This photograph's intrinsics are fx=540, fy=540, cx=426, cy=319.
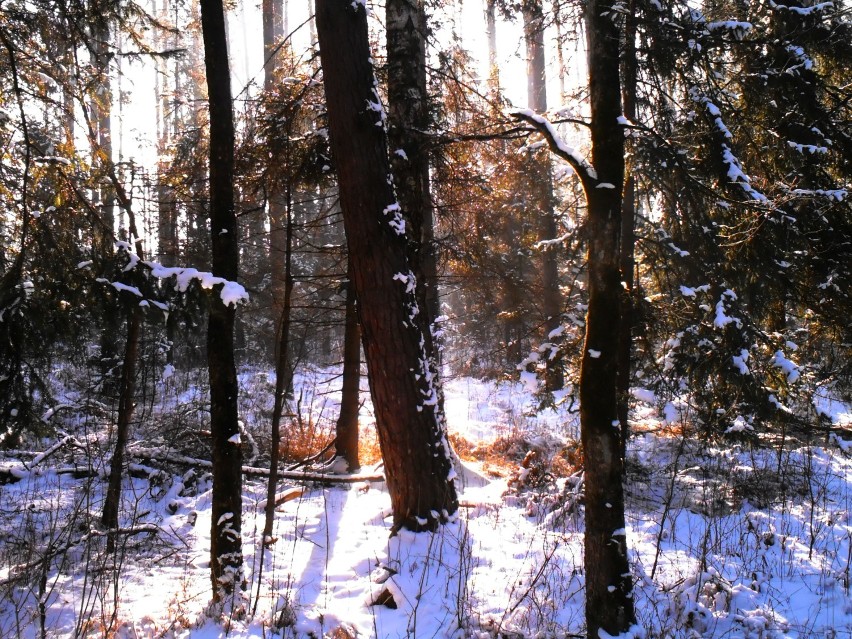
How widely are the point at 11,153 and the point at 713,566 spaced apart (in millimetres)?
8048

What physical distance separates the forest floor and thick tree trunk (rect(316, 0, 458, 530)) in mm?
647

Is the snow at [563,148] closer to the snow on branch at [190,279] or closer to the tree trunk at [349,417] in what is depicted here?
the snow on branch at [190,279]

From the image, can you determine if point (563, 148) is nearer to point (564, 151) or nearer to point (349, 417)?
point (564, 151)

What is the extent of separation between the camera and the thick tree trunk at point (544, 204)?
5.53m

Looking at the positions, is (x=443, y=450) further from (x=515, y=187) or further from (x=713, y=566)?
(x=515, y=187)

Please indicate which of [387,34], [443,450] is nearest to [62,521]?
[443,450]

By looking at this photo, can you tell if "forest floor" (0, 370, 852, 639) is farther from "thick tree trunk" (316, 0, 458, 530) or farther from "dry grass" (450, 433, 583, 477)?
"thick tree trunk" (316, 0, 458, 530)

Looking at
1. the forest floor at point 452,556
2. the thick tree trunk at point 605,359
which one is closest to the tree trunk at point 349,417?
the forest floor at point 452,556

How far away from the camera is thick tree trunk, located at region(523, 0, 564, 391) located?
5.53m

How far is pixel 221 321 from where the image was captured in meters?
4.53

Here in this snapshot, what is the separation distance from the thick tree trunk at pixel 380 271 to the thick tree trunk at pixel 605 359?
2.13m

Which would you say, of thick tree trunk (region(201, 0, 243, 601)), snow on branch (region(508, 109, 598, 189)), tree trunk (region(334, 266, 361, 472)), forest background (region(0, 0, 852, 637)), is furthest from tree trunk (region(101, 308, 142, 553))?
snow on branch (region(508, 109, 598, 189))

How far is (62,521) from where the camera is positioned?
650 cm

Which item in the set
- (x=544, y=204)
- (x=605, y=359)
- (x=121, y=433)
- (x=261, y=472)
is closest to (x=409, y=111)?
(x=605, y=359)
